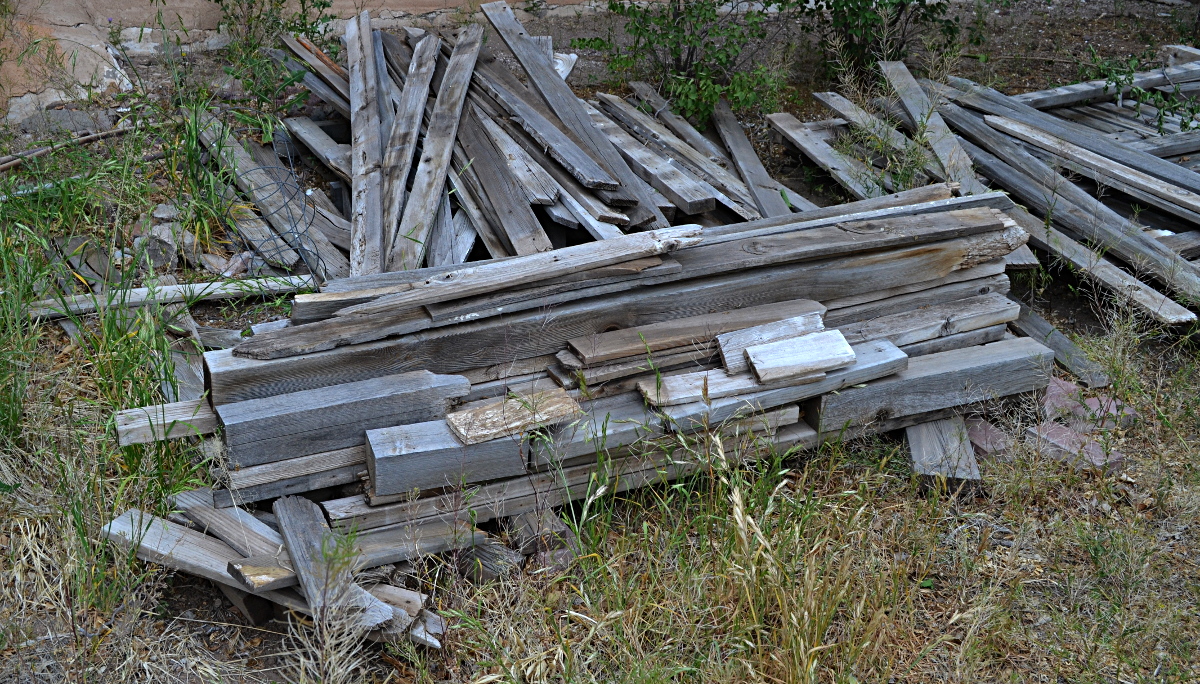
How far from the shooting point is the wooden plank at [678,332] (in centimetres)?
352

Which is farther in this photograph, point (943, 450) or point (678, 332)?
point (943, 450)

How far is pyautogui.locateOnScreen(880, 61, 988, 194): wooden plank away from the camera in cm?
501

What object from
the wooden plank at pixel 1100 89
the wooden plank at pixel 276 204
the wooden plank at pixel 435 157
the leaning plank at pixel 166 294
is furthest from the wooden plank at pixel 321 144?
the wooden plank at pixel 1100 89

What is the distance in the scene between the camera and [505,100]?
16.4ft

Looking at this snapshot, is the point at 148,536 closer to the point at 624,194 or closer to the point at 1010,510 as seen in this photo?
the point at 624,194

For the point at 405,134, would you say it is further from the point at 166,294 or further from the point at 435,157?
the point at 166,294

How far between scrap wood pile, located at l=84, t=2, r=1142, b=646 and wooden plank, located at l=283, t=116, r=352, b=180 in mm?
509

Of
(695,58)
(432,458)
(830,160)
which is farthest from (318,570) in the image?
(695,58)

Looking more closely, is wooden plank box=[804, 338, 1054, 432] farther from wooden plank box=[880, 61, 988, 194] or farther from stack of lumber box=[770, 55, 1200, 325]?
wooden plank box=[880, 61, 988, 194]

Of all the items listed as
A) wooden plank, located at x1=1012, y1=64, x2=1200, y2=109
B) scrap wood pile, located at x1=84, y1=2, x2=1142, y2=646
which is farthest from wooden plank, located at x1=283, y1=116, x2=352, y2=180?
wooden plank, located at x1=1012, y1=64, x2=1200, y2=109

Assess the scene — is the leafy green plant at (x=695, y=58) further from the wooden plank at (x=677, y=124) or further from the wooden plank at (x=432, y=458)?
the wooden plank at (x=432, y=458)

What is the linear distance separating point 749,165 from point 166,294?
3.28 m

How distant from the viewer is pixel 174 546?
10.0ft

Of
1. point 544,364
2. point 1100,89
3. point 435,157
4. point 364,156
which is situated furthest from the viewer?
point 1100,89
